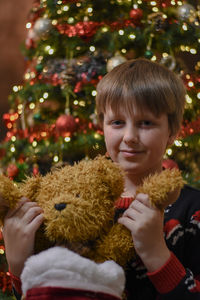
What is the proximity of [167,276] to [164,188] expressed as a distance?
6.3 inches

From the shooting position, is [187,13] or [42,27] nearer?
[187,13]

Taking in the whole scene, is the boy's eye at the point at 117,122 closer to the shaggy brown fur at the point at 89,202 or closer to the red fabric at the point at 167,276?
the shaggy brown fur at the point at 89,202

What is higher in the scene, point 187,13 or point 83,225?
point 83,225

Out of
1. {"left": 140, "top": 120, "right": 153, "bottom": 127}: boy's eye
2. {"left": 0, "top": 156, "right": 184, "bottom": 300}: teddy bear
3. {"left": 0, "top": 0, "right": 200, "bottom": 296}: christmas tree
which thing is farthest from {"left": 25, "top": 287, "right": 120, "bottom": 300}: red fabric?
{"left": 0, "top": 0, "right": 200, "bottom": 296}: christmas tree

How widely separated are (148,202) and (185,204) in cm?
25

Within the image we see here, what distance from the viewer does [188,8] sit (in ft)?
6.90

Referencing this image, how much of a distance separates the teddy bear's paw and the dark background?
9.55 ft

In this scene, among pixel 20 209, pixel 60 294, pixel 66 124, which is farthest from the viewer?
pixel 66 124

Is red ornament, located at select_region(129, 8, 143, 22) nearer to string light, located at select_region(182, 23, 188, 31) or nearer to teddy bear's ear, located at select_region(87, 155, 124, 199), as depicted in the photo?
string light, located at select_region(182, 23, 188, 31)

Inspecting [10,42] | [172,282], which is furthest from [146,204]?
[10,42]

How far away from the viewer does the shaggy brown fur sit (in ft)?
1.94

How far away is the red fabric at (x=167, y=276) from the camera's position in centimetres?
62

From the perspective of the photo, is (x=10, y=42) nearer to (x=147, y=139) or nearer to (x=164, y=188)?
(x=147, y=139)

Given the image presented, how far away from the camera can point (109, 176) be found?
25.4 inches
